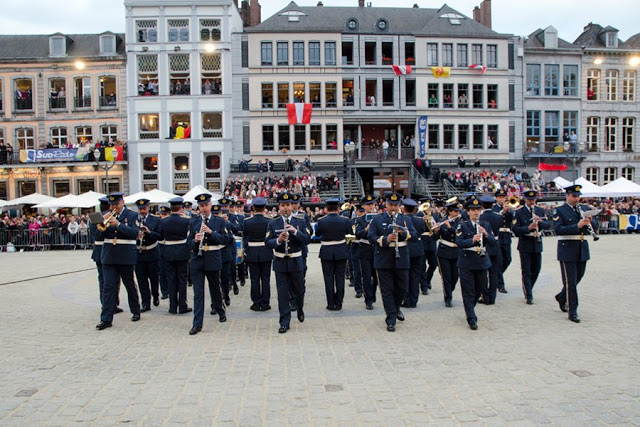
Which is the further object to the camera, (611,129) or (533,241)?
(611,129)

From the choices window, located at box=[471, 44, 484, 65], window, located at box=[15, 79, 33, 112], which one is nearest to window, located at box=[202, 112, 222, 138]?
window, located at box=[15, 79, 33, 112]

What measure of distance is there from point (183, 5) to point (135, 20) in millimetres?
3684

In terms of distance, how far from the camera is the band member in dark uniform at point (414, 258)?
11062 millimetres

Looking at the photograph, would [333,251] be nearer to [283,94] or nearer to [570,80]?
[283,94]

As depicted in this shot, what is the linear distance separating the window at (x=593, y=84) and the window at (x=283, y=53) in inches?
976

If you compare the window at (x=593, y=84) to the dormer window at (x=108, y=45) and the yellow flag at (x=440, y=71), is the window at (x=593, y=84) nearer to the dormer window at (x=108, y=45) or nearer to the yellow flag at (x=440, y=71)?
the yellow flag at (x=440, y=71)

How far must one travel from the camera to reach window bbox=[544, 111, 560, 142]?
43.3 meters

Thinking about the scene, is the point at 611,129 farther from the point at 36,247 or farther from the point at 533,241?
the point at 36,247

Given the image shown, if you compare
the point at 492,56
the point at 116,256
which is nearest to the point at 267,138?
the point at 492,56

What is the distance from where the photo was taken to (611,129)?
145 feet

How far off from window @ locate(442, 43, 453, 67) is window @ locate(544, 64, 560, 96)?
325 inches

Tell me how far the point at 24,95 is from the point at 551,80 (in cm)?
4129

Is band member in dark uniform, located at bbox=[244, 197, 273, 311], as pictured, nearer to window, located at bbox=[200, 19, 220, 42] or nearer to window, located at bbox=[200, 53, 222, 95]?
window, located at bbox=[200, 53, 222, 95]

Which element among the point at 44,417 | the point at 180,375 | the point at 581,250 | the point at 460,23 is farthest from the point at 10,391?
the point at 460,23
